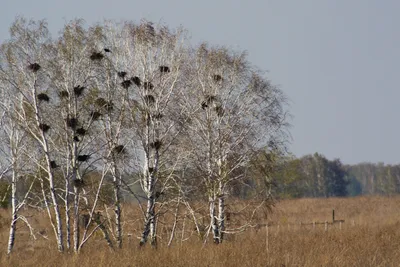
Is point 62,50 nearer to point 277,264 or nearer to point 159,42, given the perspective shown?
point 159,42

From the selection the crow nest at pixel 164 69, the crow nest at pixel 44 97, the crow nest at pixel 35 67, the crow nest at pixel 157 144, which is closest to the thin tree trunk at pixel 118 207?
the crow nest at pixel 157 144

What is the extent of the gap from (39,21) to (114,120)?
4471mm

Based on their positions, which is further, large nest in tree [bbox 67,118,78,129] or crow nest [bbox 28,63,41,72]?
crow nest [bbox 28,63,41,72]

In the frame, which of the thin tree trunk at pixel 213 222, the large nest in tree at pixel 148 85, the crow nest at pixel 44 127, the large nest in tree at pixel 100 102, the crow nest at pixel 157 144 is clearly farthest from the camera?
the thin tree trunk at pixel 213 222

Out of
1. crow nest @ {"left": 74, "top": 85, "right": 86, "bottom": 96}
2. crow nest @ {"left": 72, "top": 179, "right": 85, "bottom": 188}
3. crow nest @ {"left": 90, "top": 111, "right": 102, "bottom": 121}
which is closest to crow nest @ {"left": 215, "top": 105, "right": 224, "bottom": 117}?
crow nest @ {"left": 90, "top": 111, "right": 102, "bottom": 121}

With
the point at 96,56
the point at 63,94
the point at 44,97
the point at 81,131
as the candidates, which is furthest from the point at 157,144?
the point at 44,97

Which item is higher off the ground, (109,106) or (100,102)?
(100,102)

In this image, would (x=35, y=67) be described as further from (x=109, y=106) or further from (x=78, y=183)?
(x=78, y=183)

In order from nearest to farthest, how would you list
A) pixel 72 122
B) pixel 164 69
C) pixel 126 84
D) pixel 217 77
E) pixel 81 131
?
pixel 72 122 < pixel 81 131 < pixel 126 84 < pixel 164 69 < pixel 217 77

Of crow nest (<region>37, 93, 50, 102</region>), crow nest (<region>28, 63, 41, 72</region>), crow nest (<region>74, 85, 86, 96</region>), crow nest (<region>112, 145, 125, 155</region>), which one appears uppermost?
crow nest (<region>28, 63, 41, 72</region>)

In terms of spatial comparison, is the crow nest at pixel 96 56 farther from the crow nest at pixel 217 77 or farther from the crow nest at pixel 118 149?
the crow nest at pixel 217 77

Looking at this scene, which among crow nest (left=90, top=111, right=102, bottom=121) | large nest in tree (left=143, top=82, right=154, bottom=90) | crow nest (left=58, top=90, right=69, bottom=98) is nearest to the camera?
crow nest (left=58, top=90, right=69, bottom=98)

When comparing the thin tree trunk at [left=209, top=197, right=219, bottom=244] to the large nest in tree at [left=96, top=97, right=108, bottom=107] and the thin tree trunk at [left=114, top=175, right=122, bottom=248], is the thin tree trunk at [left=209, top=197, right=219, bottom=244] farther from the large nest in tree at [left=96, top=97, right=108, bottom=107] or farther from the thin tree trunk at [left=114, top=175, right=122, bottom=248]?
the large nest in tree at [left=96, top=97, right=108, bottom=107]

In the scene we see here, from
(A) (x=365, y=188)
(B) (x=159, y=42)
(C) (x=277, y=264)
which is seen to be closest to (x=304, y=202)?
(B) (x=159, y=42)
